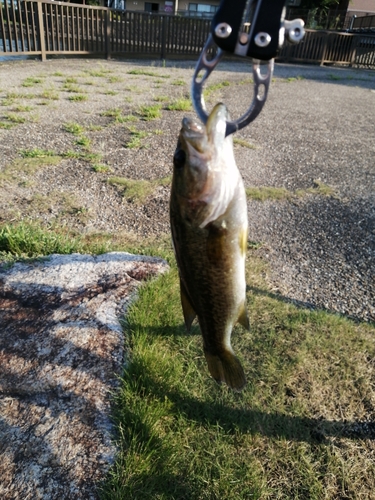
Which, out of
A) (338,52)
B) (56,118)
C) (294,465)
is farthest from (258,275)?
(338,52)

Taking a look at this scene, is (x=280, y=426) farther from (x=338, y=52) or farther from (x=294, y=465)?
(x=338, y=52)

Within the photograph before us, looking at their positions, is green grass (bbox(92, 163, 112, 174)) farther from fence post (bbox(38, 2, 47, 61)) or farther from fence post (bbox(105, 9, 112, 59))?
fence post (bbox(105, 9, 112, 59))

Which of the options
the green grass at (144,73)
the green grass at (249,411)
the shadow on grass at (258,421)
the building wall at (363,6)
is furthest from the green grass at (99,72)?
the building wall at (363,6)

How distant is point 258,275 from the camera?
4.09 meters

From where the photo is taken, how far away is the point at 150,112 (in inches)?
349

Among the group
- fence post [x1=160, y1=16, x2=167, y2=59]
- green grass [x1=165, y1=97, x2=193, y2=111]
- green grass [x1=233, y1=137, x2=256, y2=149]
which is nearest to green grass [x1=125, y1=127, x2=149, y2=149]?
green grass [x1=233, y1=137, x2=256, y2=149]

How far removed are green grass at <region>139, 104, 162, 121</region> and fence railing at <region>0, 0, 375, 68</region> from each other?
7.32 metres

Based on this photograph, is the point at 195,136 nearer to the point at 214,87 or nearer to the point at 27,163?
the point at 27,163

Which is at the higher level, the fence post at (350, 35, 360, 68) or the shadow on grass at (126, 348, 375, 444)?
the fence post at (350, 35, 360, 68)

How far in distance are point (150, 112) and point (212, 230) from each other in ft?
25.9

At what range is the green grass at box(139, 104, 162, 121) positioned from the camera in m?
8.82

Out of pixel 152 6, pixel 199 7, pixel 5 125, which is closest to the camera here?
pixel 5 125

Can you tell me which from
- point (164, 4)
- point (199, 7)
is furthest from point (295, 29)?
point (164, 4)

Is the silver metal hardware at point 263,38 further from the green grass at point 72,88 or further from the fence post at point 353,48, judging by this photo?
the fence post at point 353,48
